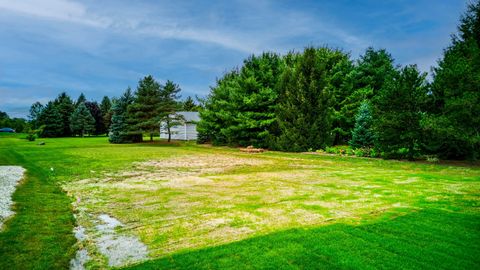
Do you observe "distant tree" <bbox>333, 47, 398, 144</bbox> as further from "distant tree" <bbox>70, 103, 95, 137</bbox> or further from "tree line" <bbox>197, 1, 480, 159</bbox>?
"distant tree" <bbox>70, 103, 95, 137</bbox>

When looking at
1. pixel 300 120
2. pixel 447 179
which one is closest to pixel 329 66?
pixel 300 120

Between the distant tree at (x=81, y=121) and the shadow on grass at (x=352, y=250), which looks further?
the distant tree at (x=81, y=121)

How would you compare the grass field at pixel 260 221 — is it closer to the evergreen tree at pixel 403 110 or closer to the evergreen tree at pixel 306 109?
the evergreen tree at pixel 403 110

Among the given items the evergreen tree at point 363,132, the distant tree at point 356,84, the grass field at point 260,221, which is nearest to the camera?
the grass field at point 260,221

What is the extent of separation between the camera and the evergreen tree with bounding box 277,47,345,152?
22672 mm

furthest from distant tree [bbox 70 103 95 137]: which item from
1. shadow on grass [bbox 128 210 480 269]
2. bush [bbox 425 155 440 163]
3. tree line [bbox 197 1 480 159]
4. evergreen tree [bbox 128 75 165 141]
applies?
shadow on grass [bbox 128 210 480 269]

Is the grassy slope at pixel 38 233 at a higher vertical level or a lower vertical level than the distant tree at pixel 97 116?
lower

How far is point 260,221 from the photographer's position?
5.75 m

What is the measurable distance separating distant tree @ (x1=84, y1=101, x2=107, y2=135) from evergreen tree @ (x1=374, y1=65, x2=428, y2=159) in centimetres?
5872

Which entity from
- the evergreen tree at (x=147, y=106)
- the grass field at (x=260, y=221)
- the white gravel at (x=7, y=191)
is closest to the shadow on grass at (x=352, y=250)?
the grass field at (x=260, y=221)

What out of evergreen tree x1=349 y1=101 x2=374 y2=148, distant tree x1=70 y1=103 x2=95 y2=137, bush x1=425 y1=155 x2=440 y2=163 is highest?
distant tree x1=70 y1=103 x2=95 y2=137

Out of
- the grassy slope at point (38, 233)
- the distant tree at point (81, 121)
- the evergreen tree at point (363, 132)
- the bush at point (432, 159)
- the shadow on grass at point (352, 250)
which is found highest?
the distant tree at point (81, 121)

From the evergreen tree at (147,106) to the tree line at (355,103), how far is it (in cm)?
615

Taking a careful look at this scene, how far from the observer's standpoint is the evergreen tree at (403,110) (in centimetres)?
1531
